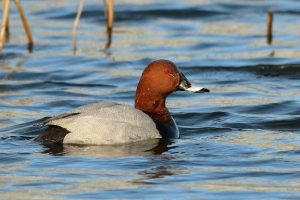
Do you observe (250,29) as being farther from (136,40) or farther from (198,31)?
(136,40)

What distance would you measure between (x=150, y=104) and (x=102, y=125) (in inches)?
47.3

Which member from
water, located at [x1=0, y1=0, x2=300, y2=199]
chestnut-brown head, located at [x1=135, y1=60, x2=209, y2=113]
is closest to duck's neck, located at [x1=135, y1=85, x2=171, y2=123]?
chestnut-brown head, located at [x1=135, y1=60, x2=209, y2=113]

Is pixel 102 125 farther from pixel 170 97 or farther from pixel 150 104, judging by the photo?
pixel 170 97

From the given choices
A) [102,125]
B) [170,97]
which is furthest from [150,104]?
[170,97]

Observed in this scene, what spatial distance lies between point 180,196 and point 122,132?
7.33 feet

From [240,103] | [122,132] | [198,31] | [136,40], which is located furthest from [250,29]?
[122,132]

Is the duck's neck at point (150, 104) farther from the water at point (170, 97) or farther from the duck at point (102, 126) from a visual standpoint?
the water at point (170, 97)

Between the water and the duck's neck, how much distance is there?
0.37m

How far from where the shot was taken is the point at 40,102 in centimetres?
1470

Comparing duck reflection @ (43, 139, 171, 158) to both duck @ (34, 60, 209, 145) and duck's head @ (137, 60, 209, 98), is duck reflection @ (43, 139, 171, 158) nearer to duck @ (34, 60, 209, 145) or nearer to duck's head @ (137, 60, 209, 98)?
duck @ (34, 60, 209, 145)

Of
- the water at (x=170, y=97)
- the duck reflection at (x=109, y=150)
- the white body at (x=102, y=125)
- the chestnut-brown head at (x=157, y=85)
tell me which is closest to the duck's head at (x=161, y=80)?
the chestnut-brown head at (x=157, y=85)

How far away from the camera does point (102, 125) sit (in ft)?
37.2

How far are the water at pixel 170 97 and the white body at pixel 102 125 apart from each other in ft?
0.38

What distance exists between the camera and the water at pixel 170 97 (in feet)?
32.3
